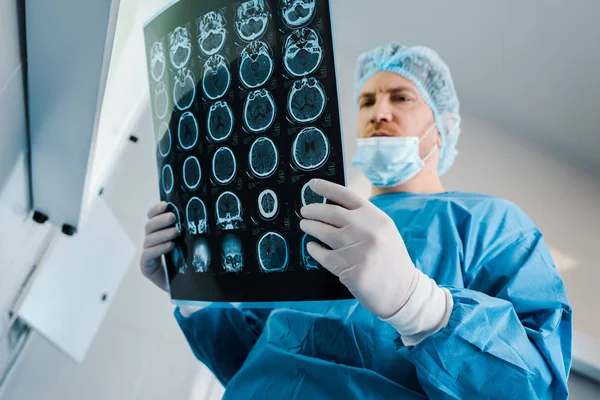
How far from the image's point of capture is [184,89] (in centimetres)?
94

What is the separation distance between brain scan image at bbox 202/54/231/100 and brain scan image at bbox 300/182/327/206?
0.25 meters

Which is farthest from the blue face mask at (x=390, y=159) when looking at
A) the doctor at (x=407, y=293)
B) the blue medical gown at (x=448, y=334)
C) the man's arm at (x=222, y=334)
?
the man's arm at (x=222, y=334)

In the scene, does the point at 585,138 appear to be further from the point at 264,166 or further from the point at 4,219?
the point at 4,219

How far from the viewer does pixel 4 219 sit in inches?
39.0

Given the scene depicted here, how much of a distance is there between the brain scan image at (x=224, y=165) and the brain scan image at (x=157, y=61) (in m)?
0.23

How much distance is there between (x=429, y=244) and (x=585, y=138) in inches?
51.7

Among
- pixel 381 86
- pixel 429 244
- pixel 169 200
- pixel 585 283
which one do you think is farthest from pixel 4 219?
pixel 585 283

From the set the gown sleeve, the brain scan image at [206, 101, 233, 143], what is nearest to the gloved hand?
the brain scan image at [206, 101, 233, 143]

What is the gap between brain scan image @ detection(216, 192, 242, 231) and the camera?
0.89 meters

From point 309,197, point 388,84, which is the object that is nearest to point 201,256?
point 309,197

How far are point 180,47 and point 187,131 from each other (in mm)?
164

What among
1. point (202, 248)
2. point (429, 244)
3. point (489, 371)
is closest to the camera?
point (489, 371)

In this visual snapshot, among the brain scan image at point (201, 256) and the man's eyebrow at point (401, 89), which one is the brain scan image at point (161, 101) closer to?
the brain scan image at point (201, 256)

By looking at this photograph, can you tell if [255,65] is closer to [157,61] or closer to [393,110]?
[157,61]
